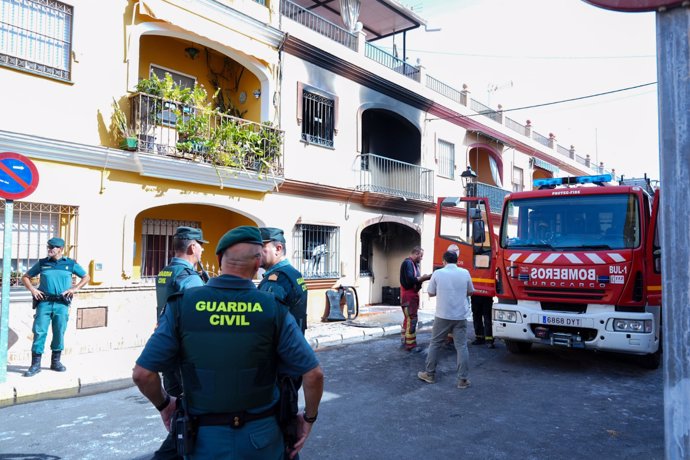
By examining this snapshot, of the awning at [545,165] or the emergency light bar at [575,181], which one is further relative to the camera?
the awning at [545,165]

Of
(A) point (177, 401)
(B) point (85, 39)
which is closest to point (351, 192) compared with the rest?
(B) point (85, 39)

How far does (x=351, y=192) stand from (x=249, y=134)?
12.5 ft

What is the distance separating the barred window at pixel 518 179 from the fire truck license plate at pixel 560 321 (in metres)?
15.9

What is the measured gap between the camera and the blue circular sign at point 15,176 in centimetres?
612

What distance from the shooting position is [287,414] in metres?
2.50

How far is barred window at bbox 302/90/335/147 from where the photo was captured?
40.6 feet

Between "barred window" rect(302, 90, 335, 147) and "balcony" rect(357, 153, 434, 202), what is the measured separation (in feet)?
5.36

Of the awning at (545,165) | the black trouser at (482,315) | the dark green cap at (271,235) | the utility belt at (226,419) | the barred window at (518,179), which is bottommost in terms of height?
the black trouser at (482,315)

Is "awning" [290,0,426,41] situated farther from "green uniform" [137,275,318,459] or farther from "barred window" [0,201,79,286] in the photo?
"green uniform" [137,275,318,459]

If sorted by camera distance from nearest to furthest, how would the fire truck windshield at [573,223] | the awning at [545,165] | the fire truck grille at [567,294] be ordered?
the fire truck grille at [567,294]
the fire truck windshield at [573,223]
the awning at [545,165]

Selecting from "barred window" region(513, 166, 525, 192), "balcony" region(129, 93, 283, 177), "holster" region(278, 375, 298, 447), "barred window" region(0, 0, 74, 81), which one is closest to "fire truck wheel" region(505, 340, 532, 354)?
"balcony" region(129, 93, 283, 177)

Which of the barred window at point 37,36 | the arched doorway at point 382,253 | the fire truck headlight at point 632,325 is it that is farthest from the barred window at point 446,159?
the barred window at point 37,36

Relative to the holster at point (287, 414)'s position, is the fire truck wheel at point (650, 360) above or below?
below

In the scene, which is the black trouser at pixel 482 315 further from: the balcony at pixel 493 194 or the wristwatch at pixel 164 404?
the balcony at pixel 493 194
